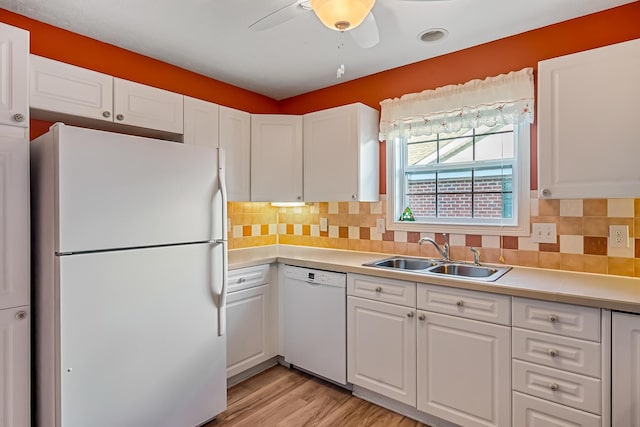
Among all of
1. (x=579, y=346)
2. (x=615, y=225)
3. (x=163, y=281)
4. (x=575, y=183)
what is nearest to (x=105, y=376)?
(x=163, y=281)

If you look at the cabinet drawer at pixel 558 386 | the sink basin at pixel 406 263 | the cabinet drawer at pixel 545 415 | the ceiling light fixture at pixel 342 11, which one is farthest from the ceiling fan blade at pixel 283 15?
the cabinet drawer at pixel 545 415

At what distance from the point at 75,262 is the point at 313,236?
202 cm

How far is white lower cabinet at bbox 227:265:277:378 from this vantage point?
2.41 meters

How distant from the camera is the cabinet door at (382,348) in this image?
205 cm

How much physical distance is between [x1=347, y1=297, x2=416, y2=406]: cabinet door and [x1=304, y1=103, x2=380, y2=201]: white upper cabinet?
0.85 metres

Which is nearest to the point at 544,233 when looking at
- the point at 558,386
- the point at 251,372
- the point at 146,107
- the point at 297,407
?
the point at 558,386

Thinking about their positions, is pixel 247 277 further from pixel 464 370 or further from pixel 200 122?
pixel 464 370

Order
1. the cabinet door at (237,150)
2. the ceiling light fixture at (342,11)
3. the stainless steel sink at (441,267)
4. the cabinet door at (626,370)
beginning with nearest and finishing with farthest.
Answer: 1. the ceiling light fixture at (342,11)
2. the cabinet door at (626,370)
3. the stainless steel sink at (441,267)
4. the cabinet door at (237,150)

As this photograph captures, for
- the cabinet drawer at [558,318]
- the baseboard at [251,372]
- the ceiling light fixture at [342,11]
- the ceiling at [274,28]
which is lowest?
the baseboard at [251,372]

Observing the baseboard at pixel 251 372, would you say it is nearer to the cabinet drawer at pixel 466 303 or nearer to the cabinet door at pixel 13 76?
the cabinet drawer at pixel 466 303

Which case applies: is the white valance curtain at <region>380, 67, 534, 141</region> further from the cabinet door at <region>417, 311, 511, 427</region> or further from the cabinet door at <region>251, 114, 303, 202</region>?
the cabinet door at <region>417, 311, 511, 427</region>

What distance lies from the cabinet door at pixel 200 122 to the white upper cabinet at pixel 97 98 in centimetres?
5

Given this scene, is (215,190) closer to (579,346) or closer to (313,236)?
(313,236)

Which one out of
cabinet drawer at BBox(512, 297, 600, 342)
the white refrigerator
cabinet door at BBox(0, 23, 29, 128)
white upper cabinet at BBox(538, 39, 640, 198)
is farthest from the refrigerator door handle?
white upper cabinet at BBox(538, 39, 640, 198)
